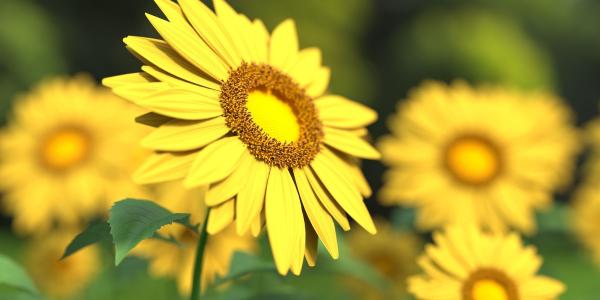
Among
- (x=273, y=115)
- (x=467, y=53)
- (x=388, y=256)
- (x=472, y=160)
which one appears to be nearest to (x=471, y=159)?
(x=472, y=160)

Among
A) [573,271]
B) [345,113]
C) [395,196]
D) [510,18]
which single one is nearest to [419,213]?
[395,196]

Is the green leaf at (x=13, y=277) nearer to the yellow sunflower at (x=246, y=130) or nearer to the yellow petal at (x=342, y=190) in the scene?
the yellow sunflower at (x=246, y=130)

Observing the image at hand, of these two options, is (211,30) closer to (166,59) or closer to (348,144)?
(166,59)

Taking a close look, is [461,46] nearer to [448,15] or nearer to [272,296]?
[448,15]

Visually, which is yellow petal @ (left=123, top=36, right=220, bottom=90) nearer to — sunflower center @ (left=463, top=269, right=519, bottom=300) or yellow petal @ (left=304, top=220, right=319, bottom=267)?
yellow petal @ (left=304, top=220, right=319, bottom=267)

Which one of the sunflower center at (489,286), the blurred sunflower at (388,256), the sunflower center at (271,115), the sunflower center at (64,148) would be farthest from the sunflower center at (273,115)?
the sunflower center at (64,148)

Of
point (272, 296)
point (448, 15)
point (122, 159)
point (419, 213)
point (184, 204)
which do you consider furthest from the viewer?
point (448, 15)
